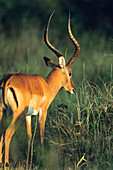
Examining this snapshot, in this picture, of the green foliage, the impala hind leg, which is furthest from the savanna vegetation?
the impala hind leg

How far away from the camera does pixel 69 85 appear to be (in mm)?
6164

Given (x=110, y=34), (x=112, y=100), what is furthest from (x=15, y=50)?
(x=112, y=100)

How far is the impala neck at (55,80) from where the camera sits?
19.4 ft

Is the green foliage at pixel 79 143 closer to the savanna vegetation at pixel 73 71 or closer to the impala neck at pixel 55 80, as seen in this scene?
the savanna vegetation at pixel 73 71

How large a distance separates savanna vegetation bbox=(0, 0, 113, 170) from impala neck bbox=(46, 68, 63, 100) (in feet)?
0.82

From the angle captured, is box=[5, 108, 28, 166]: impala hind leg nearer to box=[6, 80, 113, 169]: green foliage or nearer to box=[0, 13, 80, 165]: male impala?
box=[0, 13, 80, 165]: male impala

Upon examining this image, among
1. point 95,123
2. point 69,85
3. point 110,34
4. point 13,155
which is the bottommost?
point 13,155

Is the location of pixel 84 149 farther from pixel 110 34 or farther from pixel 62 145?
pixel 110 34

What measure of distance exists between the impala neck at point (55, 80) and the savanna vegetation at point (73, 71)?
0.82ft

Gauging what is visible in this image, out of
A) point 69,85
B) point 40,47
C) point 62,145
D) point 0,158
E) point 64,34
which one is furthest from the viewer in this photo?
point 64,34

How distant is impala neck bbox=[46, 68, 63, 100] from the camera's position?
5.90 metres

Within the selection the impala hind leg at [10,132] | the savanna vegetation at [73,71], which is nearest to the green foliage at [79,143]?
the savanna vegetation at [73,71]

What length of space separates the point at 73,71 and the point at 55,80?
3994mm

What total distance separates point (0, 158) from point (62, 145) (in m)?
0.84
